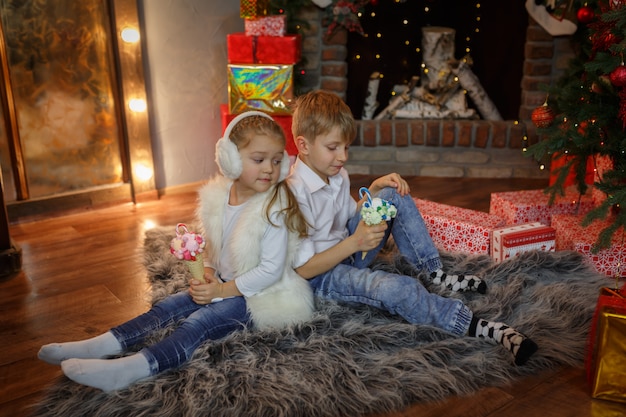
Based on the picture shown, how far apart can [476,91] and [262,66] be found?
1468 mm

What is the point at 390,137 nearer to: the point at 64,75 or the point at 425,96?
the point at 425,96

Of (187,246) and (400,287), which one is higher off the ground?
(187,246)

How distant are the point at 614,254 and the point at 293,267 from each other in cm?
121

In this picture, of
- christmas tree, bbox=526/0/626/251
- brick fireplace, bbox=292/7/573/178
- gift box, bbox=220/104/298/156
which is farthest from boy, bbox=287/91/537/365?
brick fireplace, bbox=292/7/573/178

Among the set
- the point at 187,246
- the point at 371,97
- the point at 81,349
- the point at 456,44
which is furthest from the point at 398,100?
the point at 81,349

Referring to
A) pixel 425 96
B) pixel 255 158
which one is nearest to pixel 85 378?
pixel 255 158

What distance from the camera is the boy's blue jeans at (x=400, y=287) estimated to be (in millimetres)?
1647

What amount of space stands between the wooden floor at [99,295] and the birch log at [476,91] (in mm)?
506

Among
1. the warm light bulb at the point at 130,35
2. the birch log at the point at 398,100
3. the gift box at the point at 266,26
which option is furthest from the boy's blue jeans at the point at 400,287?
the birch log at the point at 398,100

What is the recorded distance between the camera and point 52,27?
8.98ft

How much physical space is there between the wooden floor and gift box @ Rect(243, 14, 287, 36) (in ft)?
3.15

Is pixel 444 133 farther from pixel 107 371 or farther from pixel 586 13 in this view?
pixel 107 371

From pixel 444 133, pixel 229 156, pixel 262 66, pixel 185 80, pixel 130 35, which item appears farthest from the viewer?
pixel 444 133

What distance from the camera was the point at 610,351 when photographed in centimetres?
136
